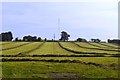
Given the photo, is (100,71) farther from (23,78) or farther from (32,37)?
(32,37)

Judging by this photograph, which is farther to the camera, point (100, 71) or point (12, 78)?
point (100, 71)

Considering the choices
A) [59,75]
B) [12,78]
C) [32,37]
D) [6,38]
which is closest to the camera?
[12,78]

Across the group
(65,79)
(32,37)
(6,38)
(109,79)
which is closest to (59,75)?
(65,79)

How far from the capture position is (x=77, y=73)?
30.4m

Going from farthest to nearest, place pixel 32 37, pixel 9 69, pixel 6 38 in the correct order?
pixel 32 37 → pixel 6 38 → pixel 9 69

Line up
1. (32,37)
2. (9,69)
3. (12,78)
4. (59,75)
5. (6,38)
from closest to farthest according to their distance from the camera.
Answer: (12,78) → (59,75) → (9,69) → (6,38) → (32,37)

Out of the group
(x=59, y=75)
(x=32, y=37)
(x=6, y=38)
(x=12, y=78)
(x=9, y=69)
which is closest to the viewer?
(x=12, y=78)

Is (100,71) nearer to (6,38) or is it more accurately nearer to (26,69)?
(26,69)

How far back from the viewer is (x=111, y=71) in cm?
3200

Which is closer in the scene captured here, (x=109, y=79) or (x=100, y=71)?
(x=109, y=79)

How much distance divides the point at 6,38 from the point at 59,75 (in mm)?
154140

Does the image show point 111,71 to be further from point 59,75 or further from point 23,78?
point 23,78

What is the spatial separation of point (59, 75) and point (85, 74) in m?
2.45

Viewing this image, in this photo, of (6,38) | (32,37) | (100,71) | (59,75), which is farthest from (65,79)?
(32,37)
